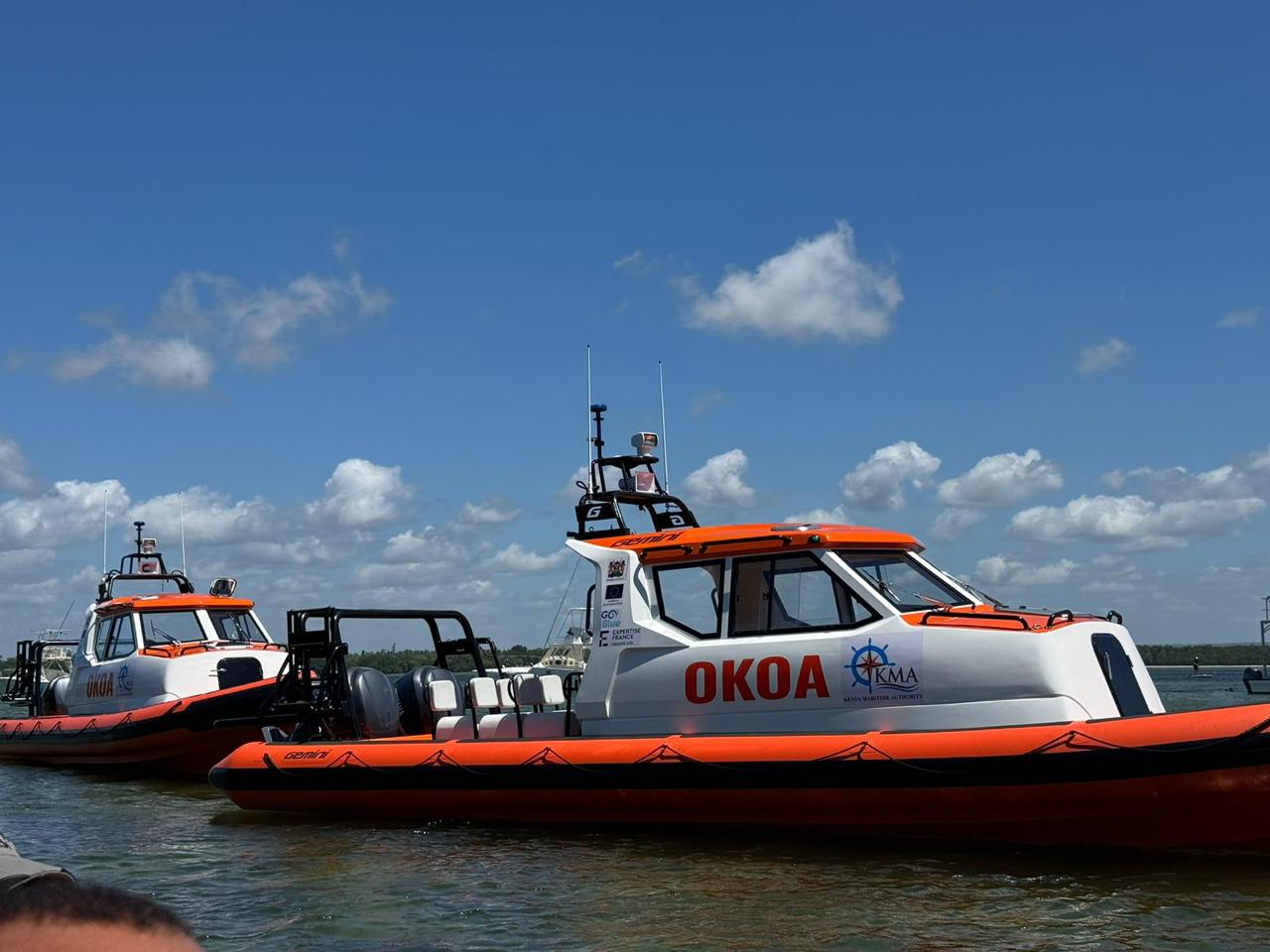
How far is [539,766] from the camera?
9.77 metres

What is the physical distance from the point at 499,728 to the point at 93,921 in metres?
10.5

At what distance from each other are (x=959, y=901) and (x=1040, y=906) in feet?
1.40

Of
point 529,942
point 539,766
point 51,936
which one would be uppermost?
point 51,936

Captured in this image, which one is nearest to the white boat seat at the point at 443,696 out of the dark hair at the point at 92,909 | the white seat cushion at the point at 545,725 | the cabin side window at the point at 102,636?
the white seat cushion at the point at 545,725

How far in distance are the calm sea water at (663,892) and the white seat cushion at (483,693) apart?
1.33 meters

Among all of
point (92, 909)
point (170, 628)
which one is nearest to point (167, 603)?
point (170, 628)

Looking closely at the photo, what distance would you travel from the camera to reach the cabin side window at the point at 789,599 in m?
9.31

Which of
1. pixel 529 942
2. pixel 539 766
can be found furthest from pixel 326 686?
pixel 529 942

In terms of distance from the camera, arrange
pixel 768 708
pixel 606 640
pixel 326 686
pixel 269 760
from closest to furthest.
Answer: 1. pixel 768 708
2. pixel 606 640
3. pixel 269 760
4. pixel 326 686

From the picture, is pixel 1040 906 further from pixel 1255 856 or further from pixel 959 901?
pixel 1255 856

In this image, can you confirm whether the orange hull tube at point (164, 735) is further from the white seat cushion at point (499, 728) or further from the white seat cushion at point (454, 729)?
the white seat cushion at point (499, 728)

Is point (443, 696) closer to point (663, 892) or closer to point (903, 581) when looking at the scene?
point (903, 581)

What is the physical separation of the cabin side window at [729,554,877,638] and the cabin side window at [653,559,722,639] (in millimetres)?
170

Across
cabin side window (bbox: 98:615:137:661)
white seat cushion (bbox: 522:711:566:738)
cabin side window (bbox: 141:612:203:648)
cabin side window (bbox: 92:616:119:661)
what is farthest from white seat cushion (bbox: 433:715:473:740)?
cabin side window (bbox: 92:616:119:661)
